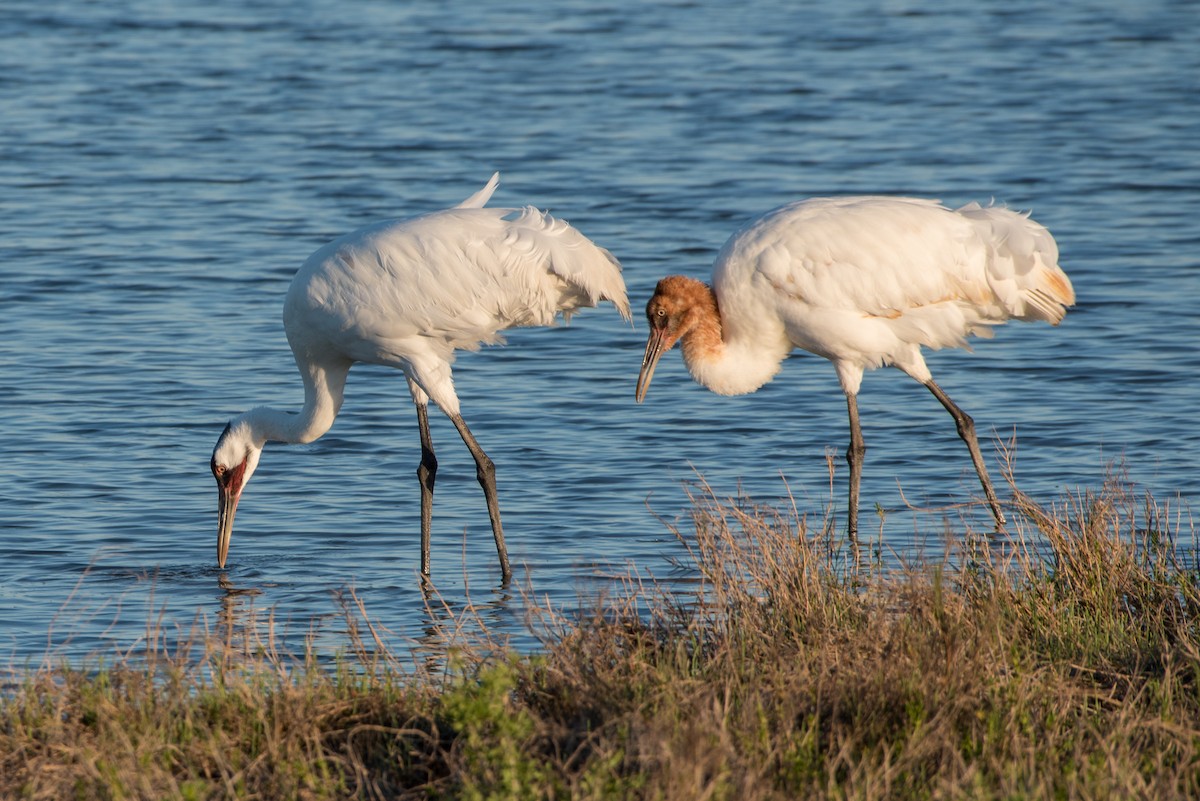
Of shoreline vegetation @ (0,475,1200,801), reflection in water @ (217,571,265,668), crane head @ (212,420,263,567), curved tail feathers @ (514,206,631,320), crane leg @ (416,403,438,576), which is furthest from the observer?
crane head @ (212,420,263,567)

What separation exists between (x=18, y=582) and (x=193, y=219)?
282 inches

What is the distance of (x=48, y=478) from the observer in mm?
9203

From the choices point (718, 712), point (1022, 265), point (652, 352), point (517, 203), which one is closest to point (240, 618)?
point (652, 352)

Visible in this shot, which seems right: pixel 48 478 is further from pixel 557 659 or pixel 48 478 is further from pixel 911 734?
pixel 911 734

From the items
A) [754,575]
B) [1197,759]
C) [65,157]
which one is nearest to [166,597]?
[754,575]

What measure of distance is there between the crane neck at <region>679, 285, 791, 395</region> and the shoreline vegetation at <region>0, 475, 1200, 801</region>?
2.58 m

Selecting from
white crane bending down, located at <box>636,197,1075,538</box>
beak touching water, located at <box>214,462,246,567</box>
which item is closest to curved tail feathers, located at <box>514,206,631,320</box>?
white crane bending down, located at <box>636,197,1075,538</box>

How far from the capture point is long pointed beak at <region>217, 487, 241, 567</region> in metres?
8.21

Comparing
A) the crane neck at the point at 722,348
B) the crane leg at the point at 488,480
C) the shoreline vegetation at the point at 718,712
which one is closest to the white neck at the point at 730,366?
the crane neck at the point at 722,348

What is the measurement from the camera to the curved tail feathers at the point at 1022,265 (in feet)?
27.3

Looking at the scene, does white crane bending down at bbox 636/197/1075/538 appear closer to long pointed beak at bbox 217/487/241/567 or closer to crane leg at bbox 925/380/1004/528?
crane leg at bbox 925/380/1004/528

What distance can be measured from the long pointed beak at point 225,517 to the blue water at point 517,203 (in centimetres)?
11

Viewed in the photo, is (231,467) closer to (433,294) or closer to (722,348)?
(433,294)

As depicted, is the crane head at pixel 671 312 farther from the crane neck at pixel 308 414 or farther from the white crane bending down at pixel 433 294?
the crane neck at pixel 308 414
